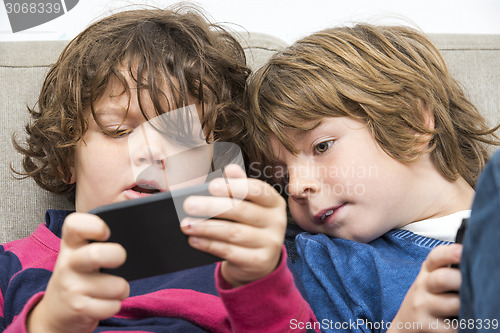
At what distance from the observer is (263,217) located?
0.59 metres

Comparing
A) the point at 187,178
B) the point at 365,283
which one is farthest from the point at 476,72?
the point at 187,178

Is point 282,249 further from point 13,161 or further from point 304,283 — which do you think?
point 13,161

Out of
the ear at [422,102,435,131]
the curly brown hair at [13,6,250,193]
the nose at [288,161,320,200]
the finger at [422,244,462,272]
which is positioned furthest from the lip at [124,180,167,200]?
the ear at [422,102,435,131]

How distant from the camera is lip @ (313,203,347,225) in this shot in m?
0.97

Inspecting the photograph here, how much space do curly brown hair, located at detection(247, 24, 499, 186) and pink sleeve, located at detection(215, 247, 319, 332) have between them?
15.5 inches

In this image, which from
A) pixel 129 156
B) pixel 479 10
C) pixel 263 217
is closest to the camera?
pixel 263 217

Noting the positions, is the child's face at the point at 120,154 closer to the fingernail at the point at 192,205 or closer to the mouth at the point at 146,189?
the mouth at the point at 146,189

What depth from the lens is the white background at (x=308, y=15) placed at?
141 centimetres

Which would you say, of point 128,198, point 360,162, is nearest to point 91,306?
point 128,198

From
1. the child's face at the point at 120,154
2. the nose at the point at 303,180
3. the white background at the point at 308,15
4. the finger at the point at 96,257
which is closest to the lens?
the finger at the point at 96,257

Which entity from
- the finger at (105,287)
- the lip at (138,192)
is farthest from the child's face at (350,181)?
the finger at (105,287)

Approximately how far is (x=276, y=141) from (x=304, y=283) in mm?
292

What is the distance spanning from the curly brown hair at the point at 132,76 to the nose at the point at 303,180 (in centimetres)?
17

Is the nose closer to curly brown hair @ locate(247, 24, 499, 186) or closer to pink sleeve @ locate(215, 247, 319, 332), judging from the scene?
curly brown hair @ locate(247, 24, 499, 186)
